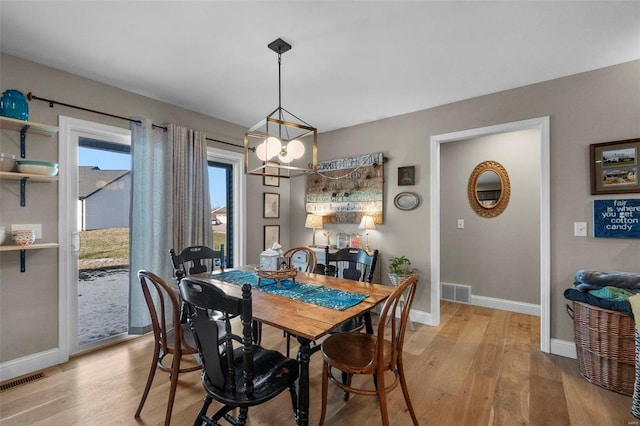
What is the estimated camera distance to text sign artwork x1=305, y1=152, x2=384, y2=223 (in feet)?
12.6

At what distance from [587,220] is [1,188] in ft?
16.2

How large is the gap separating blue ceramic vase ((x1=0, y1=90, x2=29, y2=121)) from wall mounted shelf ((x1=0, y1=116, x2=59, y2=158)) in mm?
65

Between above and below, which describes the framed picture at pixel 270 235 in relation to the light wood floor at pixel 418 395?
above

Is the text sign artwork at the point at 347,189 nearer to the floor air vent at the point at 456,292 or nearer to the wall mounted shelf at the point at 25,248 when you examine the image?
the floor air vent at the point at 456,292

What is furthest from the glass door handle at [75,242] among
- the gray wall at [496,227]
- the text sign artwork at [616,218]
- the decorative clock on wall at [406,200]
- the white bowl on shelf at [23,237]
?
the text sign artwork at [616,218]

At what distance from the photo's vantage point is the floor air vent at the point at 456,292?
13.5 ft

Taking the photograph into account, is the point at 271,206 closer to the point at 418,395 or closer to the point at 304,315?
the point at 304,315

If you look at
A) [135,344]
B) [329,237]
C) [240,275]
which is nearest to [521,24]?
[240,275]

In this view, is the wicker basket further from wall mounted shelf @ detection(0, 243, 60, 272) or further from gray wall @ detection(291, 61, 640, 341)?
wall mounted shelf @ detection(0, 243, 60, 272)

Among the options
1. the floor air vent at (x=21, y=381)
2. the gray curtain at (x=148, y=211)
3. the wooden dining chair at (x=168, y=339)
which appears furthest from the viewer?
the gray curtain at (x=148, y=211)

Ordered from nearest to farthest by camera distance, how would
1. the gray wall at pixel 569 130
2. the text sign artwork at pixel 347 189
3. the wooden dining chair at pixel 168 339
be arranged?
the wooden dining chair at pixel 168 339
the gray wall at pixel 569 130
the text sign artwork at pixel 347 189

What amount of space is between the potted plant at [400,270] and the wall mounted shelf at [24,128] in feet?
11.6

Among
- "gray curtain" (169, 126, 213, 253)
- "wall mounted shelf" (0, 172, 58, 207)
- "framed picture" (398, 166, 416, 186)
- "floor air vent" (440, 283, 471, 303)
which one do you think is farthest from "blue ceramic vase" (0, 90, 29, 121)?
"floor air vent" (440, 283, 471, 303)

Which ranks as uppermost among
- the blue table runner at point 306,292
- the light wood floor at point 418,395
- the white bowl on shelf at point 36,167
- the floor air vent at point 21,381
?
the white bowl on shelf at point 36,167
